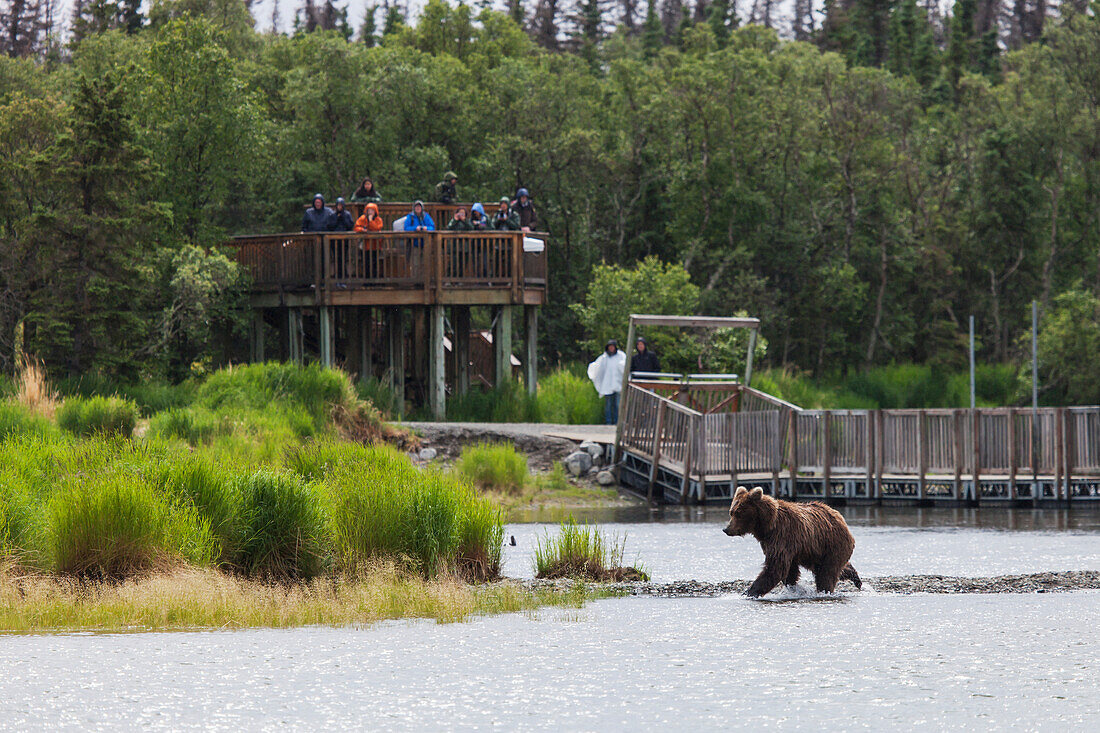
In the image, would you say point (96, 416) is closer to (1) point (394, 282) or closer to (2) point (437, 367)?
(1) point (394, 282)

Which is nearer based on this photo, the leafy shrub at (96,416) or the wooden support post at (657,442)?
the leafy shrub at (96,416)

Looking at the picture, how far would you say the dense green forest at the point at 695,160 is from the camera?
34188mm

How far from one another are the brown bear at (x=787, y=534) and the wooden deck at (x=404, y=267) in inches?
660

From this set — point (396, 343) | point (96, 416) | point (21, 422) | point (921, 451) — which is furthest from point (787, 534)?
point (396, 343)

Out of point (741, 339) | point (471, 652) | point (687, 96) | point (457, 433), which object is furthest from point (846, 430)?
point (687, 96)

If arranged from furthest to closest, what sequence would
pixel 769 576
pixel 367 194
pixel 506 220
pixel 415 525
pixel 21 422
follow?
pixel 506 220, pixel 367 194, pixel 21 422, pixel 415 525, pixel 769 576

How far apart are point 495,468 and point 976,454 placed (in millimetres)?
7445

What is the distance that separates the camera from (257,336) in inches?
1248

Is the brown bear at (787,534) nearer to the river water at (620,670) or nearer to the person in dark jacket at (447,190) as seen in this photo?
the river water at (620,670)

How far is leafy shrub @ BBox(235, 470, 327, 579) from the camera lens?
1363 centimetres

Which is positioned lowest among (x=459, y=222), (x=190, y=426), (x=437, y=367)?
(x=190, y=426)

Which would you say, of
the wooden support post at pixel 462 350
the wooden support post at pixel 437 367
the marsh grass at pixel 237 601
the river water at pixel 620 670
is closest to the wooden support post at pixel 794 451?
the wooden support post at pixel 437 367

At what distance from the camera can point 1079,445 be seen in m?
23.1

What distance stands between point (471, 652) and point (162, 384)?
17179mm
